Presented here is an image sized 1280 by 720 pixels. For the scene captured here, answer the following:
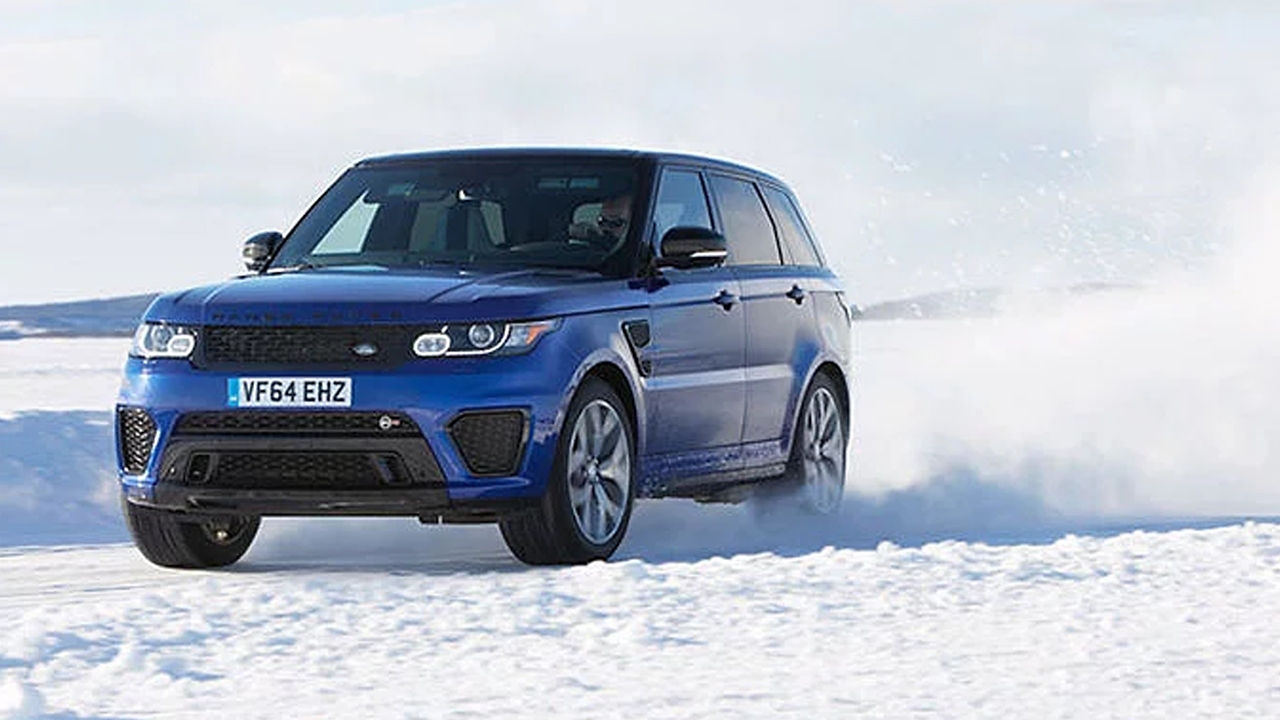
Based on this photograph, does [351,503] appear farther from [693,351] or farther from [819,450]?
[819,450]

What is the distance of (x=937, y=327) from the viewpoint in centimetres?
5197

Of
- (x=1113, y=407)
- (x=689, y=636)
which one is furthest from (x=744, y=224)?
(x=1113, y=407)

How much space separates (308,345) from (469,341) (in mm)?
592

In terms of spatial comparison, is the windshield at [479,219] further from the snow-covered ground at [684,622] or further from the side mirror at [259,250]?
the snow-covered ground at [684,622]

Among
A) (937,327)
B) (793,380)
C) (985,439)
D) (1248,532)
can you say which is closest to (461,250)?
(793,380)

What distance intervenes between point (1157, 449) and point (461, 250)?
25.0 feet

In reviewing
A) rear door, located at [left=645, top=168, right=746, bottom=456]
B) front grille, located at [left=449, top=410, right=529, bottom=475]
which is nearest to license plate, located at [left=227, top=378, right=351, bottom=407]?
front grille, located at [left=449, top=410, right=529, bottom=475]

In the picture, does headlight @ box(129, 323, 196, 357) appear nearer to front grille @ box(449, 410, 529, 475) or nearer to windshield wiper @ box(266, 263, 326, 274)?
windshield wiper @ box(266, 263, 326, 274)

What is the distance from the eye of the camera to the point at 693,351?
10914 mm

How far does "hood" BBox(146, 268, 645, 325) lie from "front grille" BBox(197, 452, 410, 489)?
490 mm

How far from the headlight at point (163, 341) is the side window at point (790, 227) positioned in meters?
3.66

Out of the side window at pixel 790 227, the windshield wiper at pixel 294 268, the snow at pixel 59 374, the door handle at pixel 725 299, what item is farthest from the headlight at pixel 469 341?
the snow at pixel 59 374

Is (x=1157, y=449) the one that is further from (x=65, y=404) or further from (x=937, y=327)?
(x=937, y=327)

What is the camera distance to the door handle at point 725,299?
11.3 metres
